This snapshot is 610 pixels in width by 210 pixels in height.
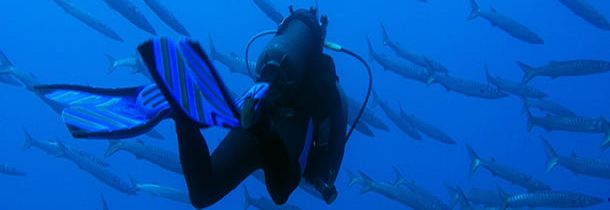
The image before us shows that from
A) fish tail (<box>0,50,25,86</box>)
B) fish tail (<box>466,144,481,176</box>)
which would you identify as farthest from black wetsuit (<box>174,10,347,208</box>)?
fish tail (<box>0,50,25,86</box>)

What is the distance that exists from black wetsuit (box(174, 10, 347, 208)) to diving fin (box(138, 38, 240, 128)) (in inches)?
5.1

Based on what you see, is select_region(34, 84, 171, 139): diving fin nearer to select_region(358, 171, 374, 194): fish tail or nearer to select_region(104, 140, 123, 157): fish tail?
select_region(104, 140, 123, 157): fish tail

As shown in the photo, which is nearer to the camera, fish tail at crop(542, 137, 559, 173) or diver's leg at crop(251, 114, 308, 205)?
diver's leg at crop(251, 114, 308, 205)

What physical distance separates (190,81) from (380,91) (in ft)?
160

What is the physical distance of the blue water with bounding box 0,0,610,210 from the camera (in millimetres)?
37881

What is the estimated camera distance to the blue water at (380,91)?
124 ft

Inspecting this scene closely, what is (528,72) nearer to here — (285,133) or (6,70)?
(6,70)

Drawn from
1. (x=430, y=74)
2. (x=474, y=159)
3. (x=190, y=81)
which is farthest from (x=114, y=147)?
(x=190, y=81)

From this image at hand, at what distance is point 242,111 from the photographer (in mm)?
2625

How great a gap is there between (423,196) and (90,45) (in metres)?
83.7

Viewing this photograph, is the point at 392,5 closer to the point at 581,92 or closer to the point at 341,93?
the point at 581,92

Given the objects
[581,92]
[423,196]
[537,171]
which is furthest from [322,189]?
[581,92]

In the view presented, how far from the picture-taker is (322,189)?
356cm

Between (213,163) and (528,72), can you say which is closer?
(213,163)
